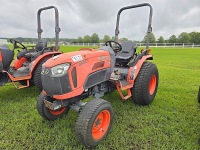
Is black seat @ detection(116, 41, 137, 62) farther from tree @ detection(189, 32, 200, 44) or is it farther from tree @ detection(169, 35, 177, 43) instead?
tree @ detection(189, 32, 200, 44)

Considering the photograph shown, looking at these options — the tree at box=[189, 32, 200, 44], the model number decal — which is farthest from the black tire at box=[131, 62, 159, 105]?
the tree at box=[189, 32, 200, 44]

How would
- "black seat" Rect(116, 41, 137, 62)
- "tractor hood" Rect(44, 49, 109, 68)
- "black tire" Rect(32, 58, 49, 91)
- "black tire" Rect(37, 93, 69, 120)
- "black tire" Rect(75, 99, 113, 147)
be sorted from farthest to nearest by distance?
"black tire" Rect(32, 58, 49, 91)
"black seat" Rect(116, 41, 137, 62)
"black tire" Rect(37, 93, 69, 120)
"tractor hood" Rect(44, 49, 109, 68)
"black tire" Rect(75, 99, 113, 147)

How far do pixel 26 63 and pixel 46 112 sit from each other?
2531 mm

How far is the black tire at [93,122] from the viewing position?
2156 mm

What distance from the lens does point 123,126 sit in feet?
9.29

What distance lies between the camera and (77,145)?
2.38 m

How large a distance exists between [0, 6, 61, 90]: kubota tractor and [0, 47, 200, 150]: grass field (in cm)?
44

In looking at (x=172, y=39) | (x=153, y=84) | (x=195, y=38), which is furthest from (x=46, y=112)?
(x=195, y=38)

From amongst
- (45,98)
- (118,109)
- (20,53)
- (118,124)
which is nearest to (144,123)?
(118,124)

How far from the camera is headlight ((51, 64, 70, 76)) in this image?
2215mm

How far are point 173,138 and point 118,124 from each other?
0.82 metres

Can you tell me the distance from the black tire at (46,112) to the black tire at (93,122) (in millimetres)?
693

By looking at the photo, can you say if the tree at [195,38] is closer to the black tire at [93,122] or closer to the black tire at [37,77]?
the black tire at [37,77]

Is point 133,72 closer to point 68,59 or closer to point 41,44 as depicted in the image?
point 68,59
